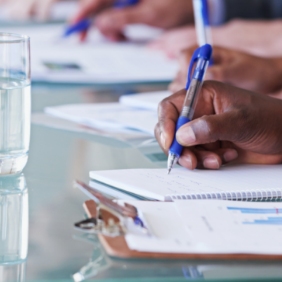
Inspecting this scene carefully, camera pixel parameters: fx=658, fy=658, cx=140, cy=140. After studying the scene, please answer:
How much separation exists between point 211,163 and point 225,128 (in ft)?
0.19

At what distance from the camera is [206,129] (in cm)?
79

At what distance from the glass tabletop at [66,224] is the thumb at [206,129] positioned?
0.11 metres

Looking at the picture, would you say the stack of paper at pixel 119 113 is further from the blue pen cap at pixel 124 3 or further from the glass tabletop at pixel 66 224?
the blue pen cap at pixel 124 3

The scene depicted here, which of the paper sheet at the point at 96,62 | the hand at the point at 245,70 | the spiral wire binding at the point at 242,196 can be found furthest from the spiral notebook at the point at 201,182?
the paper sheet at the point at 96,62

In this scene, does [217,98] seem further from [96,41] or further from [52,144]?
[96,41]

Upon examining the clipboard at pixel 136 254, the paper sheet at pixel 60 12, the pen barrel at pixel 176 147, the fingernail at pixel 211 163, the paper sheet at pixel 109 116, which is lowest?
the clipboard at pixel 136 254

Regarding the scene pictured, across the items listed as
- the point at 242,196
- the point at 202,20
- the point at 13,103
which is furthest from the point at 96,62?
the point at 242,196

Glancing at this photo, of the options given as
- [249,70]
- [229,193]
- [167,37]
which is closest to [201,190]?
[229,193]

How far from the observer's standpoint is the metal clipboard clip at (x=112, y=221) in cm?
60

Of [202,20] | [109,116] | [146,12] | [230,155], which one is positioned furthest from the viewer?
[146,12]

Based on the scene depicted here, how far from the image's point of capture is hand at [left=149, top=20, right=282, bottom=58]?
6.18ft

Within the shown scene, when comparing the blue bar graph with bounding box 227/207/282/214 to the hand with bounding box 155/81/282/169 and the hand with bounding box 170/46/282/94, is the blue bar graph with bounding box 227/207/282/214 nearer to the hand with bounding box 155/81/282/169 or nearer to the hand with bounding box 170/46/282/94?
the hand with bounding box 155/81/282/169

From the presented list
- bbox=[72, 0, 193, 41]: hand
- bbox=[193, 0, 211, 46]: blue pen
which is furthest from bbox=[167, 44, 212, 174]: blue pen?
bbox=[72, 0, 193, 41]: hand

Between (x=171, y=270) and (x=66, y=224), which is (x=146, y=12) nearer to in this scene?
(x=66, y=224)
